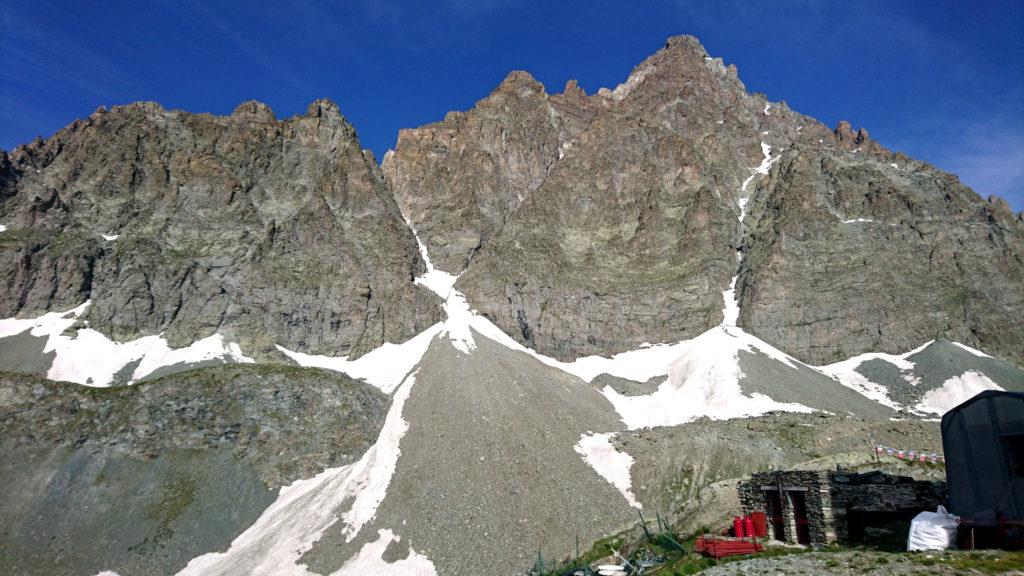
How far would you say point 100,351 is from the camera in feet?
294

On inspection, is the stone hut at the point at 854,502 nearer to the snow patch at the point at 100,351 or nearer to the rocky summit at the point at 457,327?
the rocky summit at the point at 457,327

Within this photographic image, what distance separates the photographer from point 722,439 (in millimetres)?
53625

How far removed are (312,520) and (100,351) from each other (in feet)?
208

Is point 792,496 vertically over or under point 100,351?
under

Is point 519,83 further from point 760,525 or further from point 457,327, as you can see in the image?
point 760,525

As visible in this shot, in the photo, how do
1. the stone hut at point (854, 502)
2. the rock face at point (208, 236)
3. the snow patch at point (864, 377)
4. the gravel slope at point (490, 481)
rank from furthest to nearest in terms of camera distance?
the rock face at point (208, 236), the snow patch at point (864, 377), the gravel slope at point (490, 481), the stone hut at point (854, 502)

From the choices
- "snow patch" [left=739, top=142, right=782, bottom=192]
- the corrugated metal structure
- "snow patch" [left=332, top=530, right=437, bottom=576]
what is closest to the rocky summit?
"snow patch" [left=332, top=530, right=437, bottom=576]

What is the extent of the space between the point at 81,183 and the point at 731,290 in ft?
430

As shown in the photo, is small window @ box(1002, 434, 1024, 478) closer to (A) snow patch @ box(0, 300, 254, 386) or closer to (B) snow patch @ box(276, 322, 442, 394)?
(B) snow patch @ box(276, 322, 442, 394)

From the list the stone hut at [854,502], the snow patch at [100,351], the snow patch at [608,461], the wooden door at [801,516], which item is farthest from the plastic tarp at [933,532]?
the snow patch at [100,351]

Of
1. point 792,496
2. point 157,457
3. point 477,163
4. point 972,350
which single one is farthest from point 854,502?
point 477,163

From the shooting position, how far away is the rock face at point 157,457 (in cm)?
4718

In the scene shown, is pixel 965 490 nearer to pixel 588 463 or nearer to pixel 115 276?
pixel 588 463

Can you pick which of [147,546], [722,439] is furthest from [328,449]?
[722,439]
